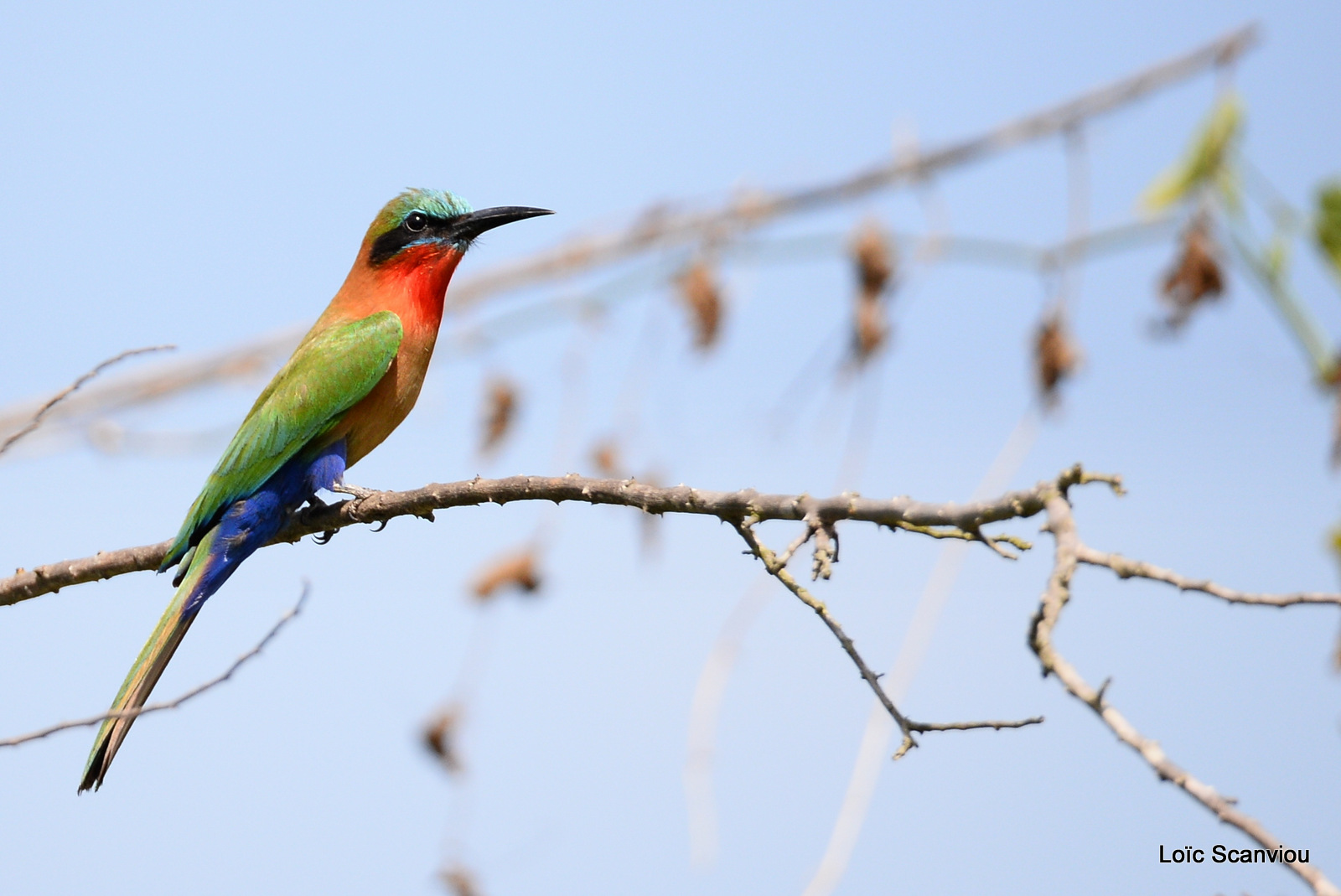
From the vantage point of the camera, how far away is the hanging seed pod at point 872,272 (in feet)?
14.5

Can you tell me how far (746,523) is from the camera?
2.43 metres

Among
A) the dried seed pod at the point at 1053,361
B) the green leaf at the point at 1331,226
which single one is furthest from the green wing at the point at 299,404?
the green leaf at the point at 1331,226

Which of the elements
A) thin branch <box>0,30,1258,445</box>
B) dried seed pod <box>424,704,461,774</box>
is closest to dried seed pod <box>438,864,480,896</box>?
dried seed pod <box>424,704,461,774</box>

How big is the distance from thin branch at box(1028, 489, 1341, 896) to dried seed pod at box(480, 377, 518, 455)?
3.44m

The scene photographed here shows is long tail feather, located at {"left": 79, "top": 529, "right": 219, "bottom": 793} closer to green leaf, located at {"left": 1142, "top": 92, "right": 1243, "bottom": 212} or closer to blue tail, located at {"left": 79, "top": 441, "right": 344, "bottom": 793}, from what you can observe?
blue tail, located at {"left": 79, "top": 441, "right": 344, "bottom": 793}

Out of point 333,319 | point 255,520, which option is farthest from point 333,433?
point 333,319

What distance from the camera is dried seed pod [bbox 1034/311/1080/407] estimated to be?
161 inches

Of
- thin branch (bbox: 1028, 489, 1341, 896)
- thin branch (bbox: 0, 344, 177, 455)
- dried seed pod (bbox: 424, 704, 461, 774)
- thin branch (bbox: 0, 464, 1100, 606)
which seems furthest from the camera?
dried seed pod (bbox: 424, 704, 461, 774)

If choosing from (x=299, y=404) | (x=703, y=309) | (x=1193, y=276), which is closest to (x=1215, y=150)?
(x=1193, y=276)

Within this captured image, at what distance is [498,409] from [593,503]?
236 cm

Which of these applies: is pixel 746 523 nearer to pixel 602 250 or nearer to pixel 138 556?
pixel 138 556

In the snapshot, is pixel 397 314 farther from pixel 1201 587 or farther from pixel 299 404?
pixel 1201 587

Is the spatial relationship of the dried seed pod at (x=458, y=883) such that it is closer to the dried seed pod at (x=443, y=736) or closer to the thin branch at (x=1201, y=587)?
the dried seed pod at (x=443, y=736)

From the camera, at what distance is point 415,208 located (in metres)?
5.43
